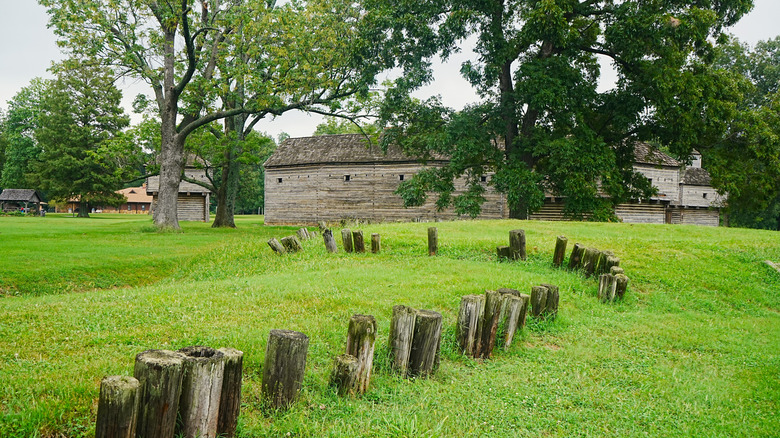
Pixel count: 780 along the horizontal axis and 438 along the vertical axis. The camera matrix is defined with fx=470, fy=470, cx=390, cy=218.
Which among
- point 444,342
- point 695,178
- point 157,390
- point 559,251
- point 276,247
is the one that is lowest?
point 444,342

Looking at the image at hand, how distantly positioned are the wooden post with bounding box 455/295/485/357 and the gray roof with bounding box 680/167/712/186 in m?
44.8

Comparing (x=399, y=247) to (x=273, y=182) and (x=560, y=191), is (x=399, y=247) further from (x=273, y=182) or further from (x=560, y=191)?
(x=273, y=182)

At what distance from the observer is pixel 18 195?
61.3 m

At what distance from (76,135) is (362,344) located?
56.9 metres

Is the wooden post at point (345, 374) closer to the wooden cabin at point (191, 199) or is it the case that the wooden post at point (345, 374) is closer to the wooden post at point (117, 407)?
the wooden post at point (117, 407)

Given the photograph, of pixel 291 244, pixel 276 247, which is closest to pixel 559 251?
pixel 291 244

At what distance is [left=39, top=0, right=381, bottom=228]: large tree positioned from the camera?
2225 cm

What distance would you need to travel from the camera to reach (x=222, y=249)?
15844mm

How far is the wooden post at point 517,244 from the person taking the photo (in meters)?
12.8

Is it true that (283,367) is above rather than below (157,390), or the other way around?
below

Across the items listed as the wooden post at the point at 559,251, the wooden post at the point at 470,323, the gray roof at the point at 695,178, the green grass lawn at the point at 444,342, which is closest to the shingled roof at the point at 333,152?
the green grass lawn at the point at 444,342

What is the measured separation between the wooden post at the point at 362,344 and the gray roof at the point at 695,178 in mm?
46610

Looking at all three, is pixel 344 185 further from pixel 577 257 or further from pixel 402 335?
pixel 402 335

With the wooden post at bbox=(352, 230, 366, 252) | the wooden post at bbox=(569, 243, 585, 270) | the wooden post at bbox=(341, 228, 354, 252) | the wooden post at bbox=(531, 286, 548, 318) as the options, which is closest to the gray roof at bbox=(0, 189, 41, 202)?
the wooden post at bbox=(341, 228, 354, 252)
